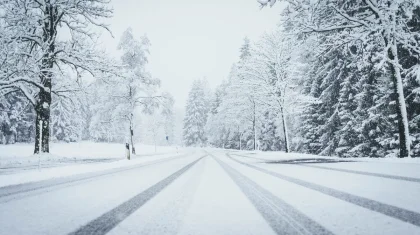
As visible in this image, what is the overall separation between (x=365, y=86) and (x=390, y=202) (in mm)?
18695

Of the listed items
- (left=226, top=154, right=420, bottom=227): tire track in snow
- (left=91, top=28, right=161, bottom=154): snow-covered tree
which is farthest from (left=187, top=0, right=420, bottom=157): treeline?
(left=91, top=28, right=161, bottom=154): snow-covered tree

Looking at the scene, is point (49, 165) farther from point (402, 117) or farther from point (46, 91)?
point (402, 117)

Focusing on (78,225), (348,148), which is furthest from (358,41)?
(78,225)

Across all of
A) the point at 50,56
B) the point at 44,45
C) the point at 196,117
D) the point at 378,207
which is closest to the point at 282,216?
the point at 378,207

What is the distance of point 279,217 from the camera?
344 cm

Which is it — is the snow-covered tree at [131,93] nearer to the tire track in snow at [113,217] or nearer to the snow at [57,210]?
the snow at [57,210]

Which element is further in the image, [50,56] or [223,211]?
[50,56]

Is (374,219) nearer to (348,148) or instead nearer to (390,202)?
(390,202)

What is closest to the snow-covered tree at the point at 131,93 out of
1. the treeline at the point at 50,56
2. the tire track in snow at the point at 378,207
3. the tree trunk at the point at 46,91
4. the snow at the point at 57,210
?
the treeline at the point at 50,56

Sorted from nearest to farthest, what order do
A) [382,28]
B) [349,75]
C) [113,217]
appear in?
1. [113,217]
2. [382,28]
3. [349,75]

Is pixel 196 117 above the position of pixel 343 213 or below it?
above

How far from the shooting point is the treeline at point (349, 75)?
493 inches

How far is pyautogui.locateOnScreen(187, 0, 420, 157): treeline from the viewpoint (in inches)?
493

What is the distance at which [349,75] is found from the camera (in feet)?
72.7
